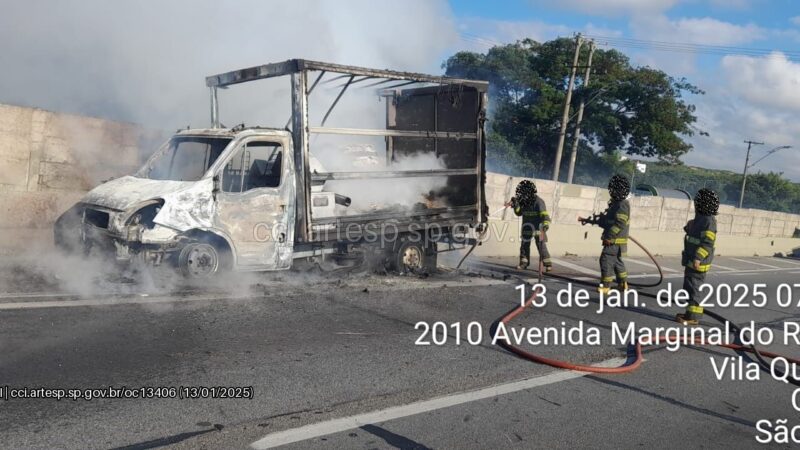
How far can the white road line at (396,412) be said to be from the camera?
397 centimetres

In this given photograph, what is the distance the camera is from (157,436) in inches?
152

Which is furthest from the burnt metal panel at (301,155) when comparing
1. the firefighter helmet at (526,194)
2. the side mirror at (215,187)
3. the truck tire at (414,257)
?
the firefighter helmet at (526,194)

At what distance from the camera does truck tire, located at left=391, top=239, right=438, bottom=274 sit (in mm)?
9977

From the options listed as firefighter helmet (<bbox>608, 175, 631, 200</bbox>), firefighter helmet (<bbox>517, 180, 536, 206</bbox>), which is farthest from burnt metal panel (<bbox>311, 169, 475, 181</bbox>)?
firefighter helmet (<bbox>517, 180, 536, 206</bbox>)

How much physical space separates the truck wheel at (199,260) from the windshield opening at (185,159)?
0.90 metres

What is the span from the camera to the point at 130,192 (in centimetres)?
762

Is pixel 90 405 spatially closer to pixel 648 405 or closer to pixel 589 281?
pixel 648 405

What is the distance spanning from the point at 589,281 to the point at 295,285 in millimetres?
5647

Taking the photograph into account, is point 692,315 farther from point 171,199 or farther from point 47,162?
point 47,162

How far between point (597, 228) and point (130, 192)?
490 inches

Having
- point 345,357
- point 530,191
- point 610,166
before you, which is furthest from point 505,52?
point 345,357

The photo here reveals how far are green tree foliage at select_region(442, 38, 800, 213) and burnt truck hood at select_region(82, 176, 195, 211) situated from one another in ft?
97.4

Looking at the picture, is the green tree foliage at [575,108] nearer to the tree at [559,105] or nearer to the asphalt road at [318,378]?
the tree at [559,105]

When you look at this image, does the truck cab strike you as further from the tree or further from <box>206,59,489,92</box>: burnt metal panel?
the tree
